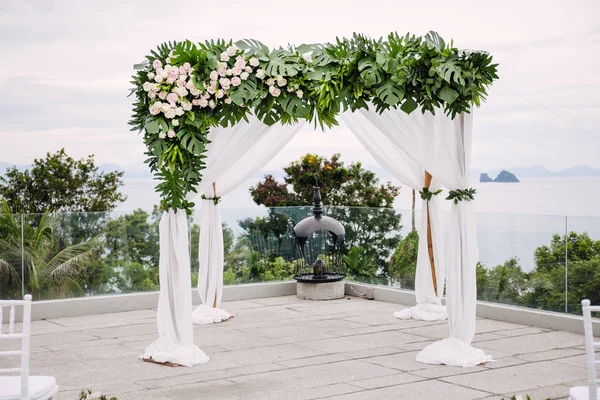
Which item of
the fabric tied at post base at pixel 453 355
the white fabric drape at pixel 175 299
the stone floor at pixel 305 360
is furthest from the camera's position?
the white fabric drape at pixel 175 299

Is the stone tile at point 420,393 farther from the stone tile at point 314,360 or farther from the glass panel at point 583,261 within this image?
the glass panel at point 583,261

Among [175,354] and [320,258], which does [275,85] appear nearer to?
[175,354]

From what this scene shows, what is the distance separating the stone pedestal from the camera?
962 cm

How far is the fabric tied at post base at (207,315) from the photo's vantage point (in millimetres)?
8078

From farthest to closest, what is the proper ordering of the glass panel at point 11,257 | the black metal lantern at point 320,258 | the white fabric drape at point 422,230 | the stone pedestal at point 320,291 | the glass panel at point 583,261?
the black metal lantern at point 320,258 < the stone pedestal at point 320,291 < the glass panel at point 11,257 < the white fabric drape at point 422,230 < the glass panel at point 583,261

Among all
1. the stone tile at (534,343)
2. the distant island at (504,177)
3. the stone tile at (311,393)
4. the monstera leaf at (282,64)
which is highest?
the distant island at (504,177)

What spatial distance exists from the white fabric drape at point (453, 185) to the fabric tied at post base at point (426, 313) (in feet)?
5.53

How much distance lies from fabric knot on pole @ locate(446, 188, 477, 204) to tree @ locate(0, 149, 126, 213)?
34.0 ft

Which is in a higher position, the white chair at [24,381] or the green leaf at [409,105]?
the green leaf at [409,105]

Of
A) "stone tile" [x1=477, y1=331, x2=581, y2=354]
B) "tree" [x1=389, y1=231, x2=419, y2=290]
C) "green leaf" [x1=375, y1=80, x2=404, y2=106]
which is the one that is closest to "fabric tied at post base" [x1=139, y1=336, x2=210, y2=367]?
"stone tile" [x1=477, y1=331, x2=581, y2=354]

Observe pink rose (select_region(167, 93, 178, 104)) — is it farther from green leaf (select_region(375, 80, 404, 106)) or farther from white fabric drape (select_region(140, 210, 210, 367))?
green leaf (select_region(375, 80, 404, 106))

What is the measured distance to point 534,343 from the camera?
6922 mm

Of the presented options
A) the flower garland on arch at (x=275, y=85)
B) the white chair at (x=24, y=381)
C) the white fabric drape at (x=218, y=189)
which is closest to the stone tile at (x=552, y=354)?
the flower garland on arch at (x=275, y=85)

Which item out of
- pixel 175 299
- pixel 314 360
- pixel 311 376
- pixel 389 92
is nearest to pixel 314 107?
pixel 389 92
